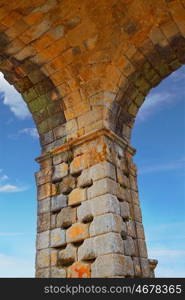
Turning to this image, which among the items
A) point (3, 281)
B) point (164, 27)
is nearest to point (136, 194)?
point (3, 281)

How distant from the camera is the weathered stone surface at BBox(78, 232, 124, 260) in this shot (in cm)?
322

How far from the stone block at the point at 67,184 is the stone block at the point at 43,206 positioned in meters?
0.26

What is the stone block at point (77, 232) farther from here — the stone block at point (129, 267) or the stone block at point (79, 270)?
the stone block at point (129, 267)

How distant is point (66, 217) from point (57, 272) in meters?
0.66

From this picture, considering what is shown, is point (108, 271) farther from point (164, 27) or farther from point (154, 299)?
point (164, 27)

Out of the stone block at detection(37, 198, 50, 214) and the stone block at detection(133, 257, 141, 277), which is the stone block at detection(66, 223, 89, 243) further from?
the stone block at detection(133, 257, 141, 277)

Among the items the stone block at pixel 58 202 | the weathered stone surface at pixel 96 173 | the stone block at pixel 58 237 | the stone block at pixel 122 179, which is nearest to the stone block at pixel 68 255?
the stone block at pixel 58 237

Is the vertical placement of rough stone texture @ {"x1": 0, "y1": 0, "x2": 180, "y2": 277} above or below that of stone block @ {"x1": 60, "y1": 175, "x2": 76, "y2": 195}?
above

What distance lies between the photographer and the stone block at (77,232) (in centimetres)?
352

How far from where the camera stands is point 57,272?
11.7ft

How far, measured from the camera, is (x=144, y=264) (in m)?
3.62

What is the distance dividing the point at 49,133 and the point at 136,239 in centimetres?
205

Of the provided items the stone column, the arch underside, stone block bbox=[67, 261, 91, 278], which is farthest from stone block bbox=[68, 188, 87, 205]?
the arch underside

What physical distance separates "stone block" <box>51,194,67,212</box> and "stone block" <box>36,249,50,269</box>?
0.54 meters
